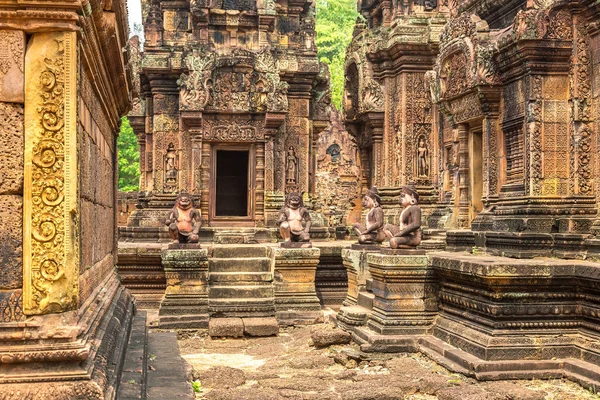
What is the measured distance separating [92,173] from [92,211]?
0.24 m

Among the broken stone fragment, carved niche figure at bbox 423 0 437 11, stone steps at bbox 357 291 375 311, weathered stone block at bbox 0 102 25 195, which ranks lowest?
the broken stone fragment

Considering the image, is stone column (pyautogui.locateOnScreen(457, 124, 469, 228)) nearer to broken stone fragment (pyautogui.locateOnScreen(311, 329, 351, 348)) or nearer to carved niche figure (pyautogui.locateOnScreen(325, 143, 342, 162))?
broken stone fragment (pyautogui.locateOnScreen(311, 329, 351, 348))

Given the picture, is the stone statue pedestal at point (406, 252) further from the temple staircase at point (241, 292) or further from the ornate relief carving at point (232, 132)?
the ornate relief carving at point (232, 132)

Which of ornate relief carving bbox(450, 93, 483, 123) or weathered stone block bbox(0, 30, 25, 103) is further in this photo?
ornate relief carving bbox(450, 93, 483, 123)

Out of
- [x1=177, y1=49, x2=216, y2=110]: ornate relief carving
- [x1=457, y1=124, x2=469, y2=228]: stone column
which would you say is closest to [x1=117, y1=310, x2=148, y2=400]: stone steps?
[x1=457, y1=124, x2=469, y2=228]: stone column

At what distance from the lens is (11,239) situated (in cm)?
309

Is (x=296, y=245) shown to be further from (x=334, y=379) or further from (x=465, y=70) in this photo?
(x=334, y=379)

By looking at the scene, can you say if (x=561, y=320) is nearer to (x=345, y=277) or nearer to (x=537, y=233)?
(x=537, y=233)

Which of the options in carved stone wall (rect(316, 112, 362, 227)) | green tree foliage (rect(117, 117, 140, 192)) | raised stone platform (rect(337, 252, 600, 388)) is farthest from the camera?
carved stone wall (rect(316, 112, 362, 227))

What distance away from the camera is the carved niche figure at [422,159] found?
14484 millimetres

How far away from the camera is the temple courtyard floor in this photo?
596 centimetres

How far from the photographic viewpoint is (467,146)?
34.8 feet

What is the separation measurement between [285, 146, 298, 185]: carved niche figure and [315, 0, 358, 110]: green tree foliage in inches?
787

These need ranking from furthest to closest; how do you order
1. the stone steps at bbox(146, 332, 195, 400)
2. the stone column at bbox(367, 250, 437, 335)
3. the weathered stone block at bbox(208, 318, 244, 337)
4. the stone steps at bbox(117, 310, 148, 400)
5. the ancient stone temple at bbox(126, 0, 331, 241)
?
1. the ancient stone temple at bbox(126, 0, 331, 241)
2. the weathered stone block at bbox(208, 318, 244, 337)
3. the stone column at bbox(367, 250, 437, 335)
4. the stone steps at bbox(146, 332, 195, 400)
5. the stone steps at bbox(117, 310, 148, 400)
